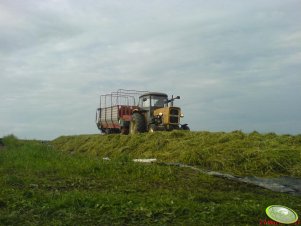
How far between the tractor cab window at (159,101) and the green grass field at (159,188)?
801cm

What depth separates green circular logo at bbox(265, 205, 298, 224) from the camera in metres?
5.48

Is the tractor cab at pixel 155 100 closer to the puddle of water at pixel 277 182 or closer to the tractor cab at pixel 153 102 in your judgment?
the tractor cab at pixel 153 102

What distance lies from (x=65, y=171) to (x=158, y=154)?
15.9ft

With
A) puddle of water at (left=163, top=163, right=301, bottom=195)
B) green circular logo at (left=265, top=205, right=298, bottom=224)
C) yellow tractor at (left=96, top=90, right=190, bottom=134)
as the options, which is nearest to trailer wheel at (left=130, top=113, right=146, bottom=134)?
yellow tractor at (left=96, top=90, right=190, bottom=134)

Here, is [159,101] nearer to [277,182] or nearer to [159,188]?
[277,182]

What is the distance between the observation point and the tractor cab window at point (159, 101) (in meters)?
24.2

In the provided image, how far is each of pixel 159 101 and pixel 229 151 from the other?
12.0 meters

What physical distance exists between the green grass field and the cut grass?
0.09ft

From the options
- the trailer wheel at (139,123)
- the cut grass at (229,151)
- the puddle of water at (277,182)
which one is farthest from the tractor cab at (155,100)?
the puddle of water at (277,182)

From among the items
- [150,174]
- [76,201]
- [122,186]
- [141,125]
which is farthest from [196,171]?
[141,125]

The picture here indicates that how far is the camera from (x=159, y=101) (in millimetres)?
24359

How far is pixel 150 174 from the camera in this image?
10188 mm

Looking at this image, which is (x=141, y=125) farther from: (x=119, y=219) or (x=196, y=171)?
(x=119, y=219)

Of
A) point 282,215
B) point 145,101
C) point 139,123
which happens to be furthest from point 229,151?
point 145,101
